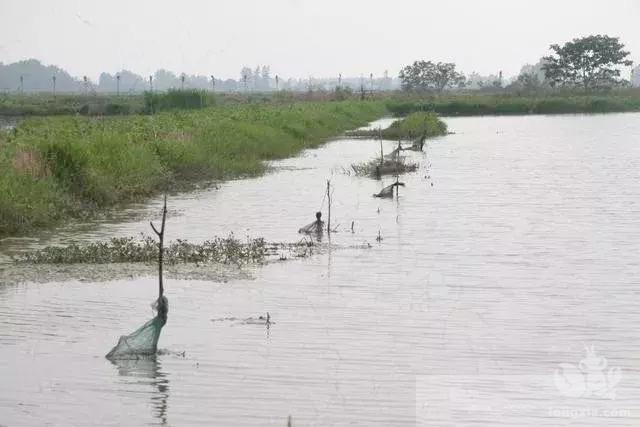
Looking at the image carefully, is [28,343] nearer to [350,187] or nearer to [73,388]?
[73,388]

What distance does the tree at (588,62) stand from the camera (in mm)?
81812

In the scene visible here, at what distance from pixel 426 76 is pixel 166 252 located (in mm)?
91372

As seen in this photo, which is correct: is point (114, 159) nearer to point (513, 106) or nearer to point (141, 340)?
point (141, 340)

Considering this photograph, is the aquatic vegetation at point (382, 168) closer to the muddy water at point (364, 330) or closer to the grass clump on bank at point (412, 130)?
the muddy water at point (364, 330)

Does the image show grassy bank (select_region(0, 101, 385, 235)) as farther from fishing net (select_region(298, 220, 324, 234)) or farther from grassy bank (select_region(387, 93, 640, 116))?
grassy bank (select_region(387, 93, 640, 116))

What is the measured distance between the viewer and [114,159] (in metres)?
18.5

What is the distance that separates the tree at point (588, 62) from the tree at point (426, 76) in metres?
19.8

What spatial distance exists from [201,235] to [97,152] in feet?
15.8

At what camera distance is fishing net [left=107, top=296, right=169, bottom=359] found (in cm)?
775

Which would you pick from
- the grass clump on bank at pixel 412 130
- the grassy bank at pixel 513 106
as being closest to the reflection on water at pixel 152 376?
the grass clump on bank at pixel 412 130

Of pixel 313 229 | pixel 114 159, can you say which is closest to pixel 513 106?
pixel 114 159

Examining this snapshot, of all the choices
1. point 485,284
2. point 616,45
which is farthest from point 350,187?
point 616,45

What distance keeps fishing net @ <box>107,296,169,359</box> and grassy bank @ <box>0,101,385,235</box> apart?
6.69m

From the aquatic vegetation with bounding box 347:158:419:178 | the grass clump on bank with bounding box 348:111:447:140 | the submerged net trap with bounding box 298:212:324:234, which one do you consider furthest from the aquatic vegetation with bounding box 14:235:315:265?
the grass clump on bank with bounding box 348:111:447:140
